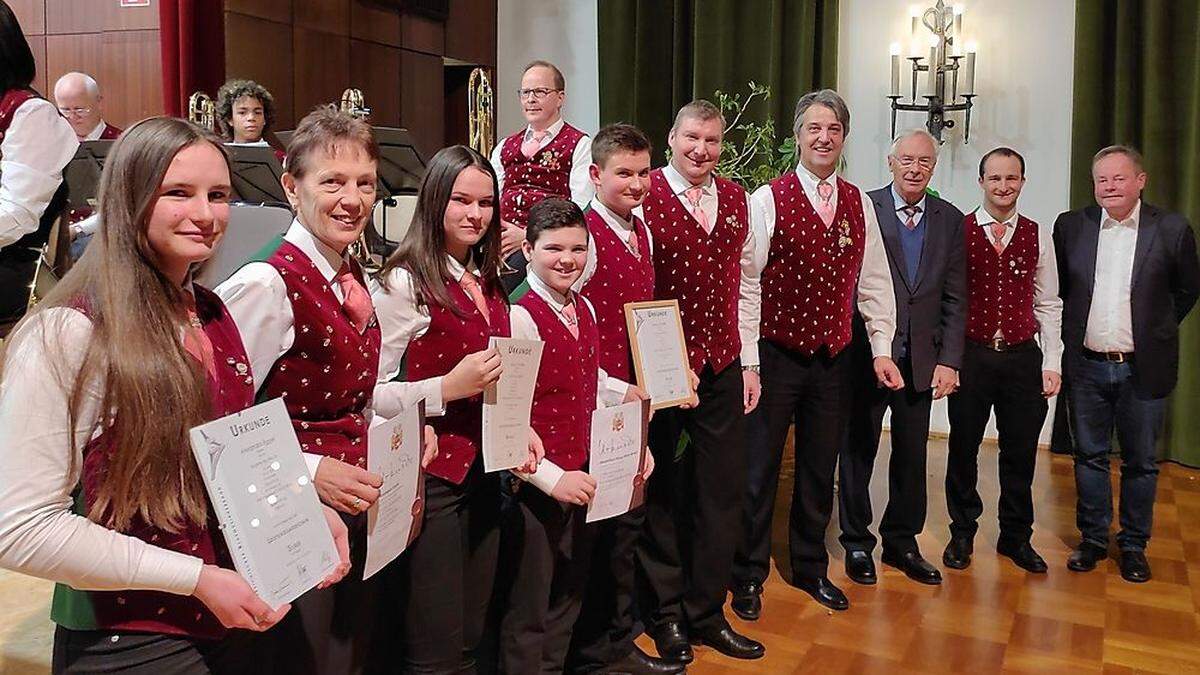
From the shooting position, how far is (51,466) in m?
1.11

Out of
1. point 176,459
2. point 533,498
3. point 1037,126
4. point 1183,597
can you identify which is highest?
point 1037,126

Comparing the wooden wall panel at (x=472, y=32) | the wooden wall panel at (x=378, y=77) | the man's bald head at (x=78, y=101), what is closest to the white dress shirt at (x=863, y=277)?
the man's bald head at (x=78, y=101)

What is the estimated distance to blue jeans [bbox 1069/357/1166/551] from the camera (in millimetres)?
3570

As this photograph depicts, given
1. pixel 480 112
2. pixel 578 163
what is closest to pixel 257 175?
pixel 578 163

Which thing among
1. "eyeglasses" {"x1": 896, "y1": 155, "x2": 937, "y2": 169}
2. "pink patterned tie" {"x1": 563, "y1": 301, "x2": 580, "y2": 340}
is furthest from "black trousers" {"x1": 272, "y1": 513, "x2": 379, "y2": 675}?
"eyeglasses" {"x1": 896, "y1": 155, "x2": 937, "y2": 169}

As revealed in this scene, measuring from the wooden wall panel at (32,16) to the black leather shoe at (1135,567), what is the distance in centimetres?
588

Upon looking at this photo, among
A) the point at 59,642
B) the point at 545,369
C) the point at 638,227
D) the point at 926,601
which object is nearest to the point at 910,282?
the point at 926,601

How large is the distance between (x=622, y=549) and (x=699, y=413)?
426mm

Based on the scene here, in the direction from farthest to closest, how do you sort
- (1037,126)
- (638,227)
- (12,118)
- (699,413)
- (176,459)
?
1. (1037,126)
2. (699,413)
3. (638,227)
4. (12,118)
5. (176,459)

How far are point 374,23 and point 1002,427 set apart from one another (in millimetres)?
4372

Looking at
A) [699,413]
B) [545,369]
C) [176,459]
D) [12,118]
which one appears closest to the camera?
[176,459]

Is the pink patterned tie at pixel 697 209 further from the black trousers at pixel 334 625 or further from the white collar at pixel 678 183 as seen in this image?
the black trousers at pixel 334 625

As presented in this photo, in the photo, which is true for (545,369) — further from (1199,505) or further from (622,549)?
(1199,505)

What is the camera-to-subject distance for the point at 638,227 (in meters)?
2.57
